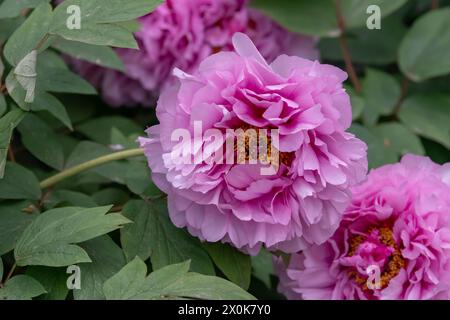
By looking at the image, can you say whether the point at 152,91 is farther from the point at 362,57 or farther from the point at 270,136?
the point at 270,136

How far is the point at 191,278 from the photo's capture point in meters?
0.80

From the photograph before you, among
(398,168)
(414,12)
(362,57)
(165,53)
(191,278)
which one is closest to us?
(191,278)

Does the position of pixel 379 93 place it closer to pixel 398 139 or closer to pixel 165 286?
pixel 398 139

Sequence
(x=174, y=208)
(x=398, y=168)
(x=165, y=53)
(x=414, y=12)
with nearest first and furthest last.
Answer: (x=174, y=208)
(x=398, y=168)
(x=165, y=53)
(x=414, y=12)

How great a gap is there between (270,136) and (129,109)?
25.6 inches

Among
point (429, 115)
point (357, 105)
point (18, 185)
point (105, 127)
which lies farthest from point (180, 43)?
point (18, 185)

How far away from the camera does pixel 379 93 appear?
4.65 ft

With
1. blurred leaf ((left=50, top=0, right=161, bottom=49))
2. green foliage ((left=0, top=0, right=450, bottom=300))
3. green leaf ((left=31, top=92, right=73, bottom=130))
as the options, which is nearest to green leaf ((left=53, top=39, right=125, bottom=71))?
green foliage ((left=0, top=0, right=450, bottom=300))

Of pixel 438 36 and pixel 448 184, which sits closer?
pixel 448 184

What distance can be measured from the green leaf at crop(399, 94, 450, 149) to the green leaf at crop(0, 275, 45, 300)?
2.30ft

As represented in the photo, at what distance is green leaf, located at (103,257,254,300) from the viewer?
31.0 inches

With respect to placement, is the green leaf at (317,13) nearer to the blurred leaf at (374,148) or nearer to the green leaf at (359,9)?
the green leaf at (359,9)

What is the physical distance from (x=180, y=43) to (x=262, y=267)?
435mm
